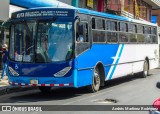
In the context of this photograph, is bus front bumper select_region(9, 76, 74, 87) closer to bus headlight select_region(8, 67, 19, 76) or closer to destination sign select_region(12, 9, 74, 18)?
bus headlight select_region(8, 67, 19, 76)

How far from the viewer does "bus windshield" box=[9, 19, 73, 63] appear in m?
11.9

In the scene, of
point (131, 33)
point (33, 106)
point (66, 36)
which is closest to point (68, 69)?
point (66, 36)

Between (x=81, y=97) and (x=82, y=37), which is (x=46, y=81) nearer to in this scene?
(x=81, y=97)

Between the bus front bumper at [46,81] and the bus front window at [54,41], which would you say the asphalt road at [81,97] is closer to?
the bus front bumper at [46,81]

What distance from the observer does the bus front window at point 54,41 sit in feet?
38.8

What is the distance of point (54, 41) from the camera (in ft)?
39.3

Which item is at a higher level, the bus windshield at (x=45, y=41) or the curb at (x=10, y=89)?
the bus windshield at (x=45, y=41)

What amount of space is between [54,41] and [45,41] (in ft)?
0.98

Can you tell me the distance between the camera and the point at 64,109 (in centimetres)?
974

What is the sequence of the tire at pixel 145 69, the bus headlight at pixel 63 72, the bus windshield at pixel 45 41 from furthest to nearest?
the tire at pixel 145 69 < the bus windshield at pixel 45 41 < the bus headlight at pixel 63 72

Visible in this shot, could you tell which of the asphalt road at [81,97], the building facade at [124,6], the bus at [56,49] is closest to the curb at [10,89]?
the asphalt road at [81,97]

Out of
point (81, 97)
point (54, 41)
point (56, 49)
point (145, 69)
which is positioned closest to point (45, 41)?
point (54, 41)

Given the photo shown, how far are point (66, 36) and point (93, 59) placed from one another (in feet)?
5.73

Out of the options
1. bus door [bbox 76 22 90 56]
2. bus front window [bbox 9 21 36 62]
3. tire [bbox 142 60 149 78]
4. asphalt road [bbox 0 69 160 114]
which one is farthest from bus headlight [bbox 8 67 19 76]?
tire [bbox 142 60 149 78]
